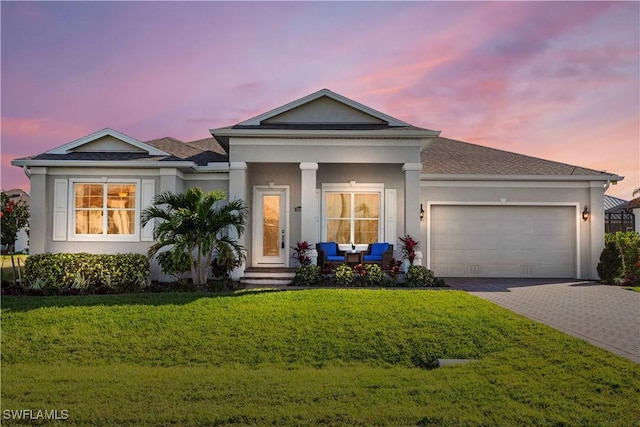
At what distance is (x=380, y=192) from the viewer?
15.3m

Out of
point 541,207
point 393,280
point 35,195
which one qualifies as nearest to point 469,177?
point 541,207

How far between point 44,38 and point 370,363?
497 inches

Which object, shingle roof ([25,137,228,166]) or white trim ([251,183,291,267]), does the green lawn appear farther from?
shingle roof ([25,137,228,166])

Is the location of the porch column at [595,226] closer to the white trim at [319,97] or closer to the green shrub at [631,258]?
the green shrub at [631,258]

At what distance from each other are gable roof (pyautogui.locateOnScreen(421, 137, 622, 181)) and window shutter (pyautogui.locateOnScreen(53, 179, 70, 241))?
11337mm

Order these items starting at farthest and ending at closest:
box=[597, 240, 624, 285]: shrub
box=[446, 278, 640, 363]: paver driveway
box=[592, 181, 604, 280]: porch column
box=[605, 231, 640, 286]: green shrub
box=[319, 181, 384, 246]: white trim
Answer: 1. box=[592, 181, 604, 280]: porch column
2. box=[319, 181, 384, 246]: white trim
3. box=[605, 231, 640, 286]: green shrub
4. box=[597, 240, 624, 285]: shrub
5. box=[446, 278, 640, 363]: paver driveway

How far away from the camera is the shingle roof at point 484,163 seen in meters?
15.8

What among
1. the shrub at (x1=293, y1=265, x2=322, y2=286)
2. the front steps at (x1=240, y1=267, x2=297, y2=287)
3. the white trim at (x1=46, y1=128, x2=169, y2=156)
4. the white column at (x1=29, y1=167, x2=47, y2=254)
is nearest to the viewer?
the shrub at (x1=293, y1=265, x2=322, y2=286)

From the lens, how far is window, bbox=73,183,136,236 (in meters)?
13.7

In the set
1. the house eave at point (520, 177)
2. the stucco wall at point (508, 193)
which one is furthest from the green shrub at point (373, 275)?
the house eave at point (520, 177)

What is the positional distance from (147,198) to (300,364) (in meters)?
8.85

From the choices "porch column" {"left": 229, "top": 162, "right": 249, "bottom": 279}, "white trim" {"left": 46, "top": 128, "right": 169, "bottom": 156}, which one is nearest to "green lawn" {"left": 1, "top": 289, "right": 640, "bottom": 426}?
"porch column" {"left": 229, "top": 162, "right": 249, "bottom": 279}

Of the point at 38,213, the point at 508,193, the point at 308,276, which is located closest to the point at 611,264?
the point at 508,193

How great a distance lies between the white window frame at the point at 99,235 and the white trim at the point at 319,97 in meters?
3.83
